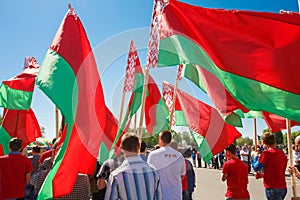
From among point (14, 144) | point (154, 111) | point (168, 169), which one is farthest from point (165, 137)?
point (154, 111)

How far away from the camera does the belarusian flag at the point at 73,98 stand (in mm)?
3896

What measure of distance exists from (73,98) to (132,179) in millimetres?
1710

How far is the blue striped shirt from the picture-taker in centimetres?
314

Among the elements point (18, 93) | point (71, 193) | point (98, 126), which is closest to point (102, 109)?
point (98, 126)

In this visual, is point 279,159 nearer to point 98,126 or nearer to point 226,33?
point 226,33

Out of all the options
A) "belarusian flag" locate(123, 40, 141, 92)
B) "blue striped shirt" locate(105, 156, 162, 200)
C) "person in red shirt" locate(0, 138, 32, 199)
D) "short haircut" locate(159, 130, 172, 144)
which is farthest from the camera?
"belarusian flag" locate(123, 40, 141, 92)

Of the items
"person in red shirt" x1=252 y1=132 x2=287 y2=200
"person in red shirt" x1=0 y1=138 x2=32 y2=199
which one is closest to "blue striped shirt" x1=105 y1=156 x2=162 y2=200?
"person in red shirt" x1=0 y1=138 x2=32 y2=199

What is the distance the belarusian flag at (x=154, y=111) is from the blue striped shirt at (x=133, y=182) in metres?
4.41

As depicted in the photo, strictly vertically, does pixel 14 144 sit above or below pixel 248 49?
below

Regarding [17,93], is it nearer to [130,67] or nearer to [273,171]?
[130,67]

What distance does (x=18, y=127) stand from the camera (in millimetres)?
6719

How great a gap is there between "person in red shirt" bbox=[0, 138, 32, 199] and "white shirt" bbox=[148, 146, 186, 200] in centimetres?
213

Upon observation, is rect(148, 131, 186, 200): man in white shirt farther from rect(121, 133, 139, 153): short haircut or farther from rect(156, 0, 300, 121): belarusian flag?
rect(156, 0, 300, 121): belarusian flag

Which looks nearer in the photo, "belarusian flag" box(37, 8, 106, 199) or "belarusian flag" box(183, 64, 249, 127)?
"belarusian flag" box(37, 8, 106, 199)
